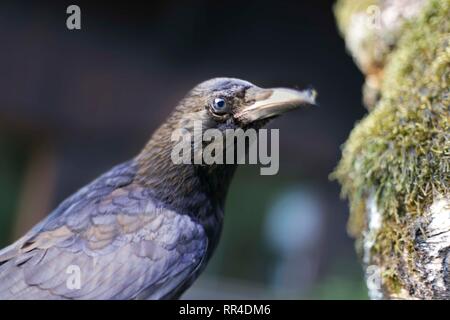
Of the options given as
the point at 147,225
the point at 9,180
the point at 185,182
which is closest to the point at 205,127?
the point at 185,182

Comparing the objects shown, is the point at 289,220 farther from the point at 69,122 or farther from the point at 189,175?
the point at 189,175

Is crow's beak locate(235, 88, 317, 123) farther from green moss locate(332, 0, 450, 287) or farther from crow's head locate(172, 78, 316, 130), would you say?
green moss locate(332, 0, 450, 287)

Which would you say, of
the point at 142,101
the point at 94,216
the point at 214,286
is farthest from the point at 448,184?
the point at 214,286

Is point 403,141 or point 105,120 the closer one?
point 403,141

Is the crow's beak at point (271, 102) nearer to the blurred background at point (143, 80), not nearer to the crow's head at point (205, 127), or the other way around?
the crow's head at point (205, 127)

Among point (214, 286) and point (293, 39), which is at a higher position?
point (293, 39)

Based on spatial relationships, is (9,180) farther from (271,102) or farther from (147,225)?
(271,102)
